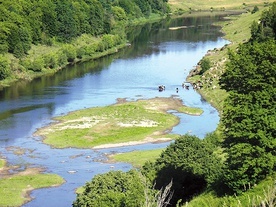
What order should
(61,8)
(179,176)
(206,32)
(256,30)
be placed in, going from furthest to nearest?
(206,32) < (61,8) < (256,30) < (179,176)

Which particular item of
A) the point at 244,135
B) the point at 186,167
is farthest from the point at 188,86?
the point at 244,135

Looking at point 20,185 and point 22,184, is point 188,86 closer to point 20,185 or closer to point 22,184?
point 22,184

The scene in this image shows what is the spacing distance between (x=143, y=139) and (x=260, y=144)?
34061 mm

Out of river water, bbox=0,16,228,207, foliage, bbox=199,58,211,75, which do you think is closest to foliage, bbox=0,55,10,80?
river water, bbox=0,16,228,207

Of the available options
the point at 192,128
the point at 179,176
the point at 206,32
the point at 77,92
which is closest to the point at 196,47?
the point at 206,32

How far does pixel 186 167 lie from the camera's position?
1698 inches

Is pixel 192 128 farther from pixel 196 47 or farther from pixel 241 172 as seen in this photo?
pixel 196 47

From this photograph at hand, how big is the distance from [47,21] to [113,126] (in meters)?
62.2

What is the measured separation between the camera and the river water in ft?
188

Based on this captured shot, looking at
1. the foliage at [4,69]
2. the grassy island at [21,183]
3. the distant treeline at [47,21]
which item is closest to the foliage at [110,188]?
the grassy island at [21,183]

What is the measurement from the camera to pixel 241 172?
33250mm

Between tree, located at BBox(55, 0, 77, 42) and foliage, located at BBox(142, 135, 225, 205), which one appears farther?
tree, located at BBox(55, 0, 77, 42)

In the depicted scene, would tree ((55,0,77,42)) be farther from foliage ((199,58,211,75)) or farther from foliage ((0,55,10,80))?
foliage ((199,58,211,75))

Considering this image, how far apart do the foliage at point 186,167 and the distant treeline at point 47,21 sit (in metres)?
68.8
